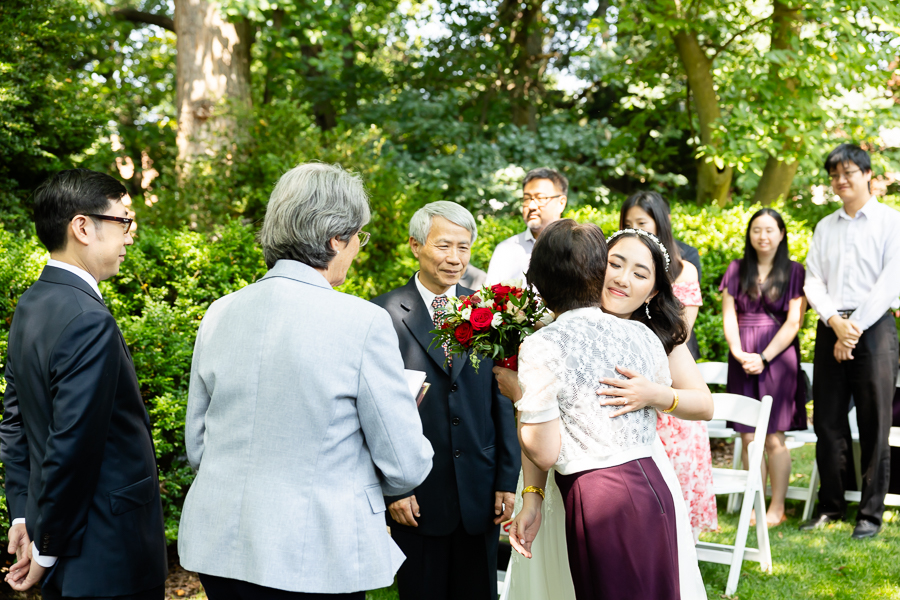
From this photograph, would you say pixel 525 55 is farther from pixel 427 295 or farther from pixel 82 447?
pixel 82 447

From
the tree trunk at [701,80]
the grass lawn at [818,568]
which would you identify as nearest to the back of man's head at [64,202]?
the grass lawn at [818,568]

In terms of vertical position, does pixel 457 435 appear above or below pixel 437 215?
below

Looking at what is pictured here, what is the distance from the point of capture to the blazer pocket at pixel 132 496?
2.32 m

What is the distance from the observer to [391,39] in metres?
15.5

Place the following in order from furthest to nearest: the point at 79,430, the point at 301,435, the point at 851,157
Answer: the point at 851,157 → the point at 79,430 → the point at 301,435

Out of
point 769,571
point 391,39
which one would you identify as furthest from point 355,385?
point 391,39

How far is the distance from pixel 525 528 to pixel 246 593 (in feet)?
3.44

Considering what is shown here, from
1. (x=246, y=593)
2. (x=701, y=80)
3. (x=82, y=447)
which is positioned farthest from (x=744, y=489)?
(x=701, y=80)

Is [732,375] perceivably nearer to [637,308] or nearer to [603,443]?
[637,308]

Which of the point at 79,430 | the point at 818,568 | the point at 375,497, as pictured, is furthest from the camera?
the point at 818,568

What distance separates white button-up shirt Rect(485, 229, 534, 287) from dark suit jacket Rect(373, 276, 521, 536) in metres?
1.40

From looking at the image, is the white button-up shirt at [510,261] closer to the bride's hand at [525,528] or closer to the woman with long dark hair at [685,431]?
the woman with long dark hair at [685,431]

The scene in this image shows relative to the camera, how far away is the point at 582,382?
93.7 inches

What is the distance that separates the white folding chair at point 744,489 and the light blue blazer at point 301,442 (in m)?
3.02
